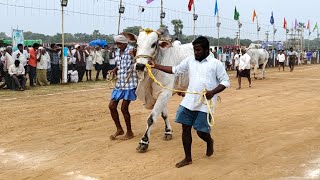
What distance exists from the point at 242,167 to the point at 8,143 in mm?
3878

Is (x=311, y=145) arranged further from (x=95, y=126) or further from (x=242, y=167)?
(x=95, y=126)

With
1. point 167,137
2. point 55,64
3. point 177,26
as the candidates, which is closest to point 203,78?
point 167,137

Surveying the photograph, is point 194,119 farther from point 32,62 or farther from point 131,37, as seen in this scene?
point 32,62

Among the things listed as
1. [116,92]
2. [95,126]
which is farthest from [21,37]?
[116,92]

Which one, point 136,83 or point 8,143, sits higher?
point 136,83

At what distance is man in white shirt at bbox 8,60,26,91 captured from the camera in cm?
1442

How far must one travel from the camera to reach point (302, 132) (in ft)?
25.0

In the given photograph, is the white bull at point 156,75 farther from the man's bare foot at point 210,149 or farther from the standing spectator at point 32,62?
the standing spectator at point 32,62

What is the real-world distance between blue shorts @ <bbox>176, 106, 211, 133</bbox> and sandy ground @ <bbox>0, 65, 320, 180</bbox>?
53 centimetres

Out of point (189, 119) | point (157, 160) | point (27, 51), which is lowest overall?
point (157, 160)

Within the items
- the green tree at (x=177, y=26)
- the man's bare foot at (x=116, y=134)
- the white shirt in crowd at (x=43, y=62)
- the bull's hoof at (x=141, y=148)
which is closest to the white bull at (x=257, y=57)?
the green tree at (x=177, y=26)

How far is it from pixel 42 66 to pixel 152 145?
10.5 meters

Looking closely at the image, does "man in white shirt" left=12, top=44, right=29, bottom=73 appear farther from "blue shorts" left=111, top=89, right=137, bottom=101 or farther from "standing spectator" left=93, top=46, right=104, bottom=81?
"blue shorts" left=111, top=89, right=137, bottom=101

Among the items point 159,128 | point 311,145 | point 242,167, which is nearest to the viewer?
point 242,167
